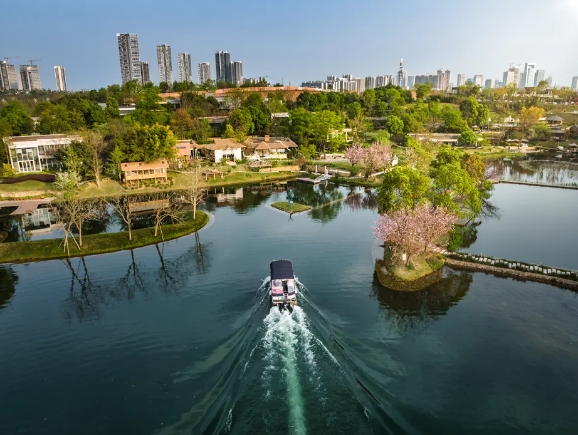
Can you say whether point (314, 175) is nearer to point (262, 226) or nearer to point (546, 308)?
point (262, 226)

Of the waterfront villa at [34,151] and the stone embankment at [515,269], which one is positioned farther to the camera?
the waterfront villa at [34,151]

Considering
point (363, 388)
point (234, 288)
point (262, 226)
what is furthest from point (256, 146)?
point (363, 388)

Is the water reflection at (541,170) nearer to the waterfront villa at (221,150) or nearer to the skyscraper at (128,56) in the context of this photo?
the waterfront villa at (221,150)

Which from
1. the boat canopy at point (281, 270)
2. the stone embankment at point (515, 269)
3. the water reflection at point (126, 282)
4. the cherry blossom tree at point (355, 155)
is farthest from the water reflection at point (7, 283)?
the cherry blossom tree at point (355, 155)

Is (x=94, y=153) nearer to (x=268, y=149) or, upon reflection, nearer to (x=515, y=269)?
(x=268, y=149)

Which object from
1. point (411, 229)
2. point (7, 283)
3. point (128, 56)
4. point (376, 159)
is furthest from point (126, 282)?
point (128, 56)

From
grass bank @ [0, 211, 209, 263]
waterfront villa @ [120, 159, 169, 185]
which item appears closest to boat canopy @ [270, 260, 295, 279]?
grass bank @ [0, 211, 209, 263]
